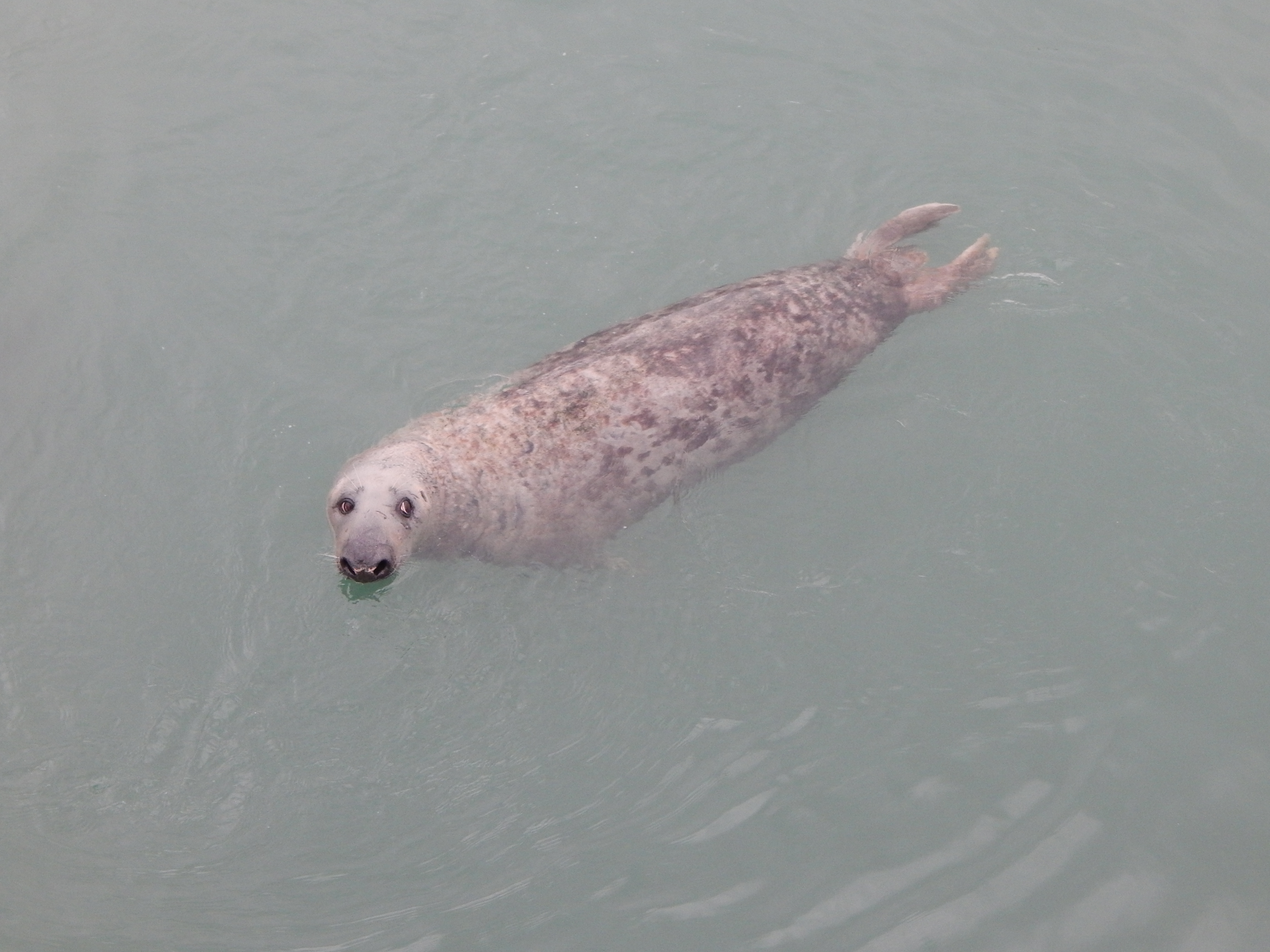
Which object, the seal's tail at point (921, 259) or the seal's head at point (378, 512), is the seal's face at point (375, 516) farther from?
the seal's tail at point (921, 259)

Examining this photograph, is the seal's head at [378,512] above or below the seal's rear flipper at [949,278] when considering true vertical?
below

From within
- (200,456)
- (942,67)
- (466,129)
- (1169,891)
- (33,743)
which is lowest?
(33,743)

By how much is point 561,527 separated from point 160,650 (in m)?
2.51

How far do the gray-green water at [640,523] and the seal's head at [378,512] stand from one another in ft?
2.16

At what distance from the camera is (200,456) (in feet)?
24.7

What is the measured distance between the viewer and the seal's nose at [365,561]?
234 inches

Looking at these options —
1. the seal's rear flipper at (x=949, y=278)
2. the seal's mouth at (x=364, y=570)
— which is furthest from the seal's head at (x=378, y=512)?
the seal's rear flipper at (x=949, y=278)

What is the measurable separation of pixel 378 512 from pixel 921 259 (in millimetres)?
4746

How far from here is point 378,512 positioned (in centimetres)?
627

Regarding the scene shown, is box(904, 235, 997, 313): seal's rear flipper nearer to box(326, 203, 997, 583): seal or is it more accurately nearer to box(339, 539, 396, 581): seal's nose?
box(326, 203, 997, 583): seal

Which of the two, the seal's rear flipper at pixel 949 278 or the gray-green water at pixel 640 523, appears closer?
the gray-green water at pixel 640 523

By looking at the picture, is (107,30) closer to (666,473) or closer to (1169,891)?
(666,473)

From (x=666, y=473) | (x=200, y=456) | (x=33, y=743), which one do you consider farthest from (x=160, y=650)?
(x=666, y=473)

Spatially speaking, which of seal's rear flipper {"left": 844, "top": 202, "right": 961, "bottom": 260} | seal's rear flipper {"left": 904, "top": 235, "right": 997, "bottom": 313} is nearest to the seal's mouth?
seal's rear flipper {"left": 904, "top": 235, "right": 997, "bottom": 313}
